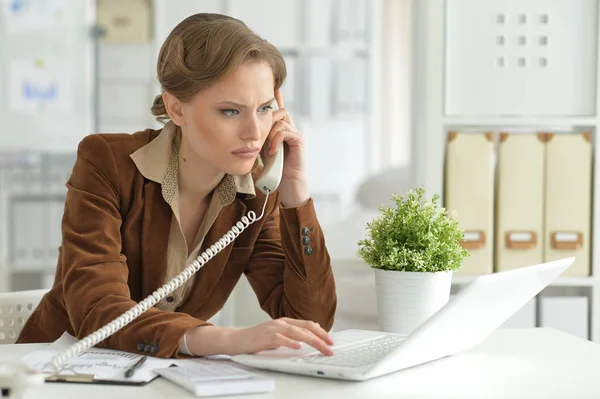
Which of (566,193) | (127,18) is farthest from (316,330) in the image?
(127,18)

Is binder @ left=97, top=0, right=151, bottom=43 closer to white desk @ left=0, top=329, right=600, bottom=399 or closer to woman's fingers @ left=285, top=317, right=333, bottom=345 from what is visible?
white desk @ left=0, top=329, right=600, bottom=399

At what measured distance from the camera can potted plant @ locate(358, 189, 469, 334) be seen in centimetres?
136

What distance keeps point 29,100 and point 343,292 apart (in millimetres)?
2569

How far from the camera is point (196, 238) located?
1536 millimetres

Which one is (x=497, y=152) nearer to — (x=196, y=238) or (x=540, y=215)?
(x=540, y=215)

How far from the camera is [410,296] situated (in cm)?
136

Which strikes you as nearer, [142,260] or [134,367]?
[134,367]

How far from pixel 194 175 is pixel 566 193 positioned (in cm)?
108

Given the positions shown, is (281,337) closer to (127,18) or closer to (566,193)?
(566,193)

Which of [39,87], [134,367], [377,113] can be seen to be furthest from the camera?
[377,113]

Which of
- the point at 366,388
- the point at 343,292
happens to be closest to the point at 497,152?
the point at 343,292

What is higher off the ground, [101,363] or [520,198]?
[520,198]

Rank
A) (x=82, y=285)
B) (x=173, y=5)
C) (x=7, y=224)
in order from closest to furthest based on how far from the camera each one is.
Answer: (x=82, y=285) < (x=7, y=224) < (x=173, y=5)

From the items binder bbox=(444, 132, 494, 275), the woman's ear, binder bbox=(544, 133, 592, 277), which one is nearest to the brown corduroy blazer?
the woman's ear
